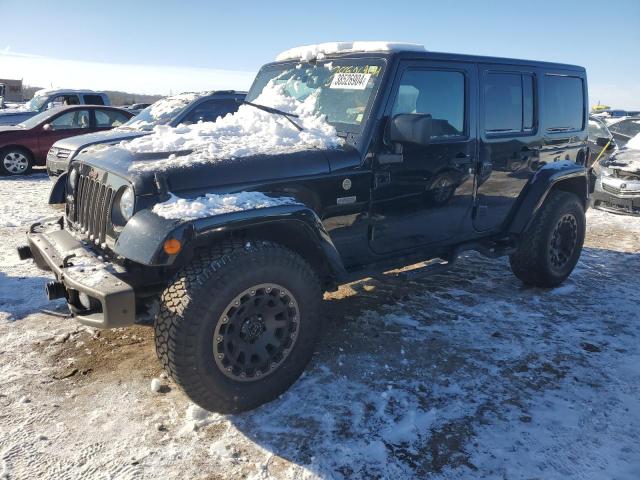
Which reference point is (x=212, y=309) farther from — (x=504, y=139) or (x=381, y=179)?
(x=504, y=139)

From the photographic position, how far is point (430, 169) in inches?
152

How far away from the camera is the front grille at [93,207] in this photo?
10.1 feet

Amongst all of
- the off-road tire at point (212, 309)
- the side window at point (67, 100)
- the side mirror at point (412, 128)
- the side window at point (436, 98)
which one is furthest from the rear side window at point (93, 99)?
the off-road tire at point (212, 309)

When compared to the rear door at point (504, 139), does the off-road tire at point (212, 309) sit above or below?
below

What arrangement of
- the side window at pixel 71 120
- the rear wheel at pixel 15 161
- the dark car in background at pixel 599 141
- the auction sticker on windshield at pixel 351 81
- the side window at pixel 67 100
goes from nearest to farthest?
the auction sticker on windshield at pixel 351 81 < the dark car in background at pixel 599 141 < the rear wheel at pixel 15 161 < the side window at pixel 71 120 < the side window at pixel 67 100

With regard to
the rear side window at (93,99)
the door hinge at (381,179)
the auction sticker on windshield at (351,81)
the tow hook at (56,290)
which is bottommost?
the tow hook at (56,290)

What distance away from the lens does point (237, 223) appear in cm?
277

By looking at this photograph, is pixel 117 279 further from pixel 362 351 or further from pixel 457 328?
pixel 457 328

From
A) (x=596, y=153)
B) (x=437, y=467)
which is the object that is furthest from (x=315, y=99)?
(x=596, y=153)

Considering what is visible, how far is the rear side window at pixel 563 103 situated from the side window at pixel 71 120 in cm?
997

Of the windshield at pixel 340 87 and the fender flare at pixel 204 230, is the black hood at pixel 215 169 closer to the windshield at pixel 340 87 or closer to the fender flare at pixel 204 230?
the fender flare at pixel 204 230

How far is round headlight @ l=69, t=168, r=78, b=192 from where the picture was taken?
358 centimetres

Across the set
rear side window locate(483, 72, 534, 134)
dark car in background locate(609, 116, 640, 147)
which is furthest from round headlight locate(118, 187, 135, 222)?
dark car in background locate(609, 116, 640, 147)

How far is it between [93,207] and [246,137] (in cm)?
108
